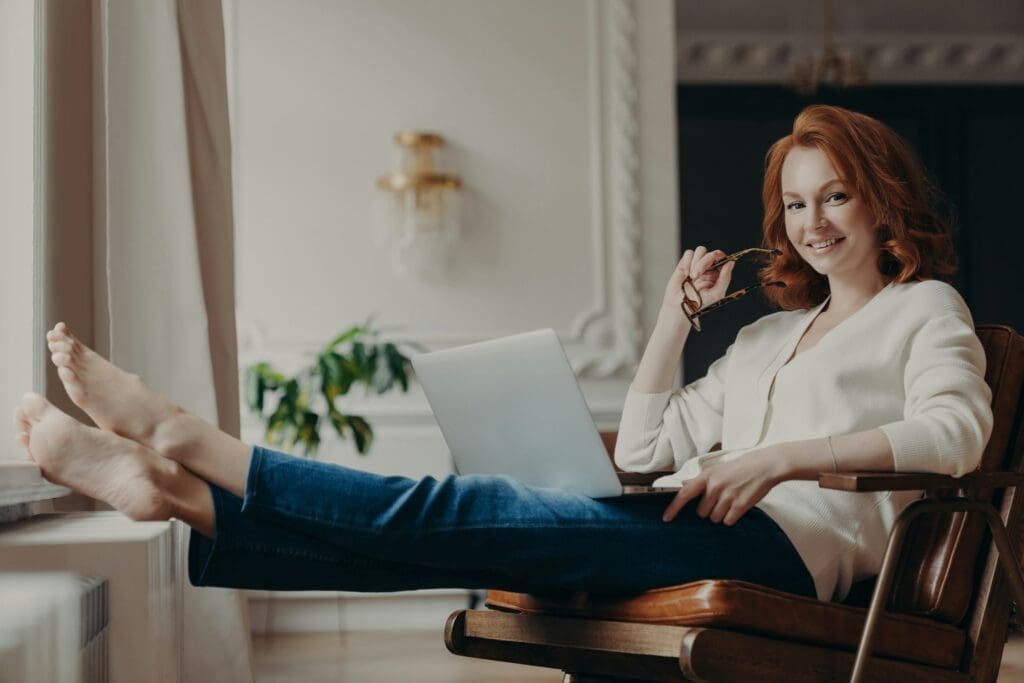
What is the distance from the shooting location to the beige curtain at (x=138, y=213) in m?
2.25

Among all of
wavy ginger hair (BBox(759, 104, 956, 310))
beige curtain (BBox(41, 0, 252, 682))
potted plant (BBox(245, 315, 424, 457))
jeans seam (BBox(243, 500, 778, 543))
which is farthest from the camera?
potted plant (BBox(245, 315, 424, 457))

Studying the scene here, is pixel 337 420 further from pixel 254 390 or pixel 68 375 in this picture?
pixel 68 375

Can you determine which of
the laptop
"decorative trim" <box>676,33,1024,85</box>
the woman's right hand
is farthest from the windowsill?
"decorative trim" <box>676,33,1024,85</box>

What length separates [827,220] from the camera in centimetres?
203

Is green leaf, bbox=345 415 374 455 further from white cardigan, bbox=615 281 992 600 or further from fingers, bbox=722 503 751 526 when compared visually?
fingers, bbox=722 503 751 526

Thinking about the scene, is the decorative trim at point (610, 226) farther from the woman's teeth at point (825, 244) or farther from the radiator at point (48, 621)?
the radiator at point (48, 621)

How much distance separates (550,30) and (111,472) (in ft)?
10.6

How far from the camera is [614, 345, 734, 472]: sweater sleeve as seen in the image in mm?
2199

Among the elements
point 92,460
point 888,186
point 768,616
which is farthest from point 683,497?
point 92,460

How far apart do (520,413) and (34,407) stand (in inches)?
25.9

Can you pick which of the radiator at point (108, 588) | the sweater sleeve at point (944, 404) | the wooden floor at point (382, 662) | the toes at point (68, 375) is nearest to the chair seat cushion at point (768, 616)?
the sweater sleeve at point (944, 404)

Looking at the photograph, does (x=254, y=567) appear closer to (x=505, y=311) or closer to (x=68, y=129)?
(x=68, y=129)

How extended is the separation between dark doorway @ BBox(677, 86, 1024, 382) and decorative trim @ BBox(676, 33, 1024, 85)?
0.22ft

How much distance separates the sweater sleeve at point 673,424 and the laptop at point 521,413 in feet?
1.50
